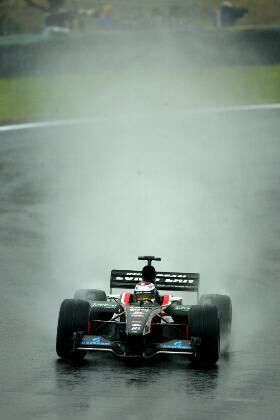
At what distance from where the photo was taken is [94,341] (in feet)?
42.2

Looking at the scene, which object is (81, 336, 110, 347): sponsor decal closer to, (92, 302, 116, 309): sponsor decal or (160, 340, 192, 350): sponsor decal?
(160, 340, 192, 350): sponsor decal

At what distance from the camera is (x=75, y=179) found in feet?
80.7

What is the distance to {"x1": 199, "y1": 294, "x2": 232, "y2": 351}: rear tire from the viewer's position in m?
13.9

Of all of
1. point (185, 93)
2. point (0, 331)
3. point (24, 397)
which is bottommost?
point (185, 93)

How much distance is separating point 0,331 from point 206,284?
13.6 feet

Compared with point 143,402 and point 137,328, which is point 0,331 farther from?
point 143,402

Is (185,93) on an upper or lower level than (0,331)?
lower

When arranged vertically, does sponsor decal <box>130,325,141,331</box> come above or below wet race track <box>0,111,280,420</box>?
above

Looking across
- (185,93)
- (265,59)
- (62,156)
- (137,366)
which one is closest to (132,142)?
(62,156)

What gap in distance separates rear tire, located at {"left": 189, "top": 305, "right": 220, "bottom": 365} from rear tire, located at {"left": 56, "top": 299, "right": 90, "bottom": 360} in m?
1.08

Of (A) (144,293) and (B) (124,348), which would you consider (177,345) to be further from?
(A) (144,293)

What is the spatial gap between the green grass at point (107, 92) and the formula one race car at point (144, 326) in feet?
53.6

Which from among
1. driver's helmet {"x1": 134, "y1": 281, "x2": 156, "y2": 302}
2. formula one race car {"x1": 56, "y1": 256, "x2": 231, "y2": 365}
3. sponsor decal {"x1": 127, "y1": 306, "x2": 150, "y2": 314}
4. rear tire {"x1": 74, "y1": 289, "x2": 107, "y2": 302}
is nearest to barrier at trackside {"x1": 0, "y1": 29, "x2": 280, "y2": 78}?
rear tire {"x1": 74, "y1": 289, "x2": 107, "y2": 302}

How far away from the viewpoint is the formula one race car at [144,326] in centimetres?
1270
